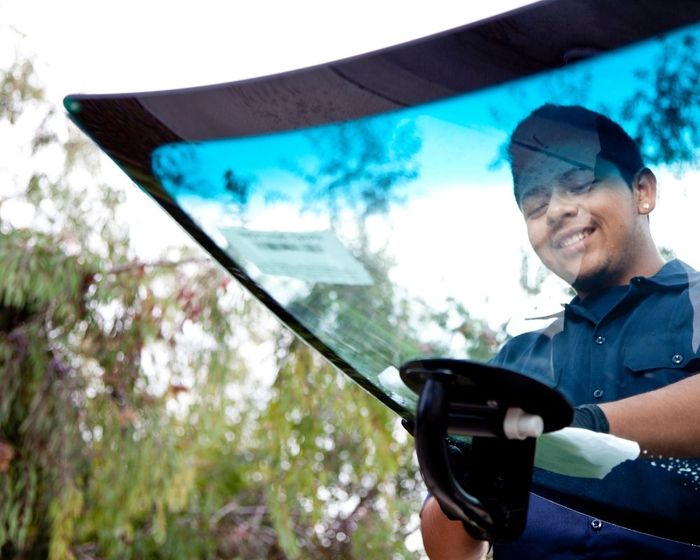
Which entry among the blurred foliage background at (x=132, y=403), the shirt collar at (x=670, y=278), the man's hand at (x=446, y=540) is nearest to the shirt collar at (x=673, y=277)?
the shirt collar at (x=670, y=278)

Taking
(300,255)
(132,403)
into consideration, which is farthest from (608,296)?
(132,403)

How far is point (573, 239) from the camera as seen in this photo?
740mm

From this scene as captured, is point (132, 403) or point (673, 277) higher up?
point (673, 277)

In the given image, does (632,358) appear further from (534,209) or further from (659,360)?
(534,209)

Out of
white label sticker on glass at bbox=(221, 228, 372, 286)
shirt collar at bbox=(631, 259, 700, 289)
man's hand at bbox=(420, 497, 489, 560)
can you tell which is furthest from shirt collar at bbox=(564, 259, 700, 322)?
man's hand at bbox=(420, 497, 489, 560)

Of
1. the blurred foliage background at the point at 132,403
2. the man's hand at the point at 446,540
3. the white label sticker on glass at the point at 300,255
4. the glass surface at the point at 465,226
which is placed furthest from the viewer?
the blurred foliage background at the point at 132,403

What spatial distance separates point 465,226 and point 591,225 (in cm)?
10

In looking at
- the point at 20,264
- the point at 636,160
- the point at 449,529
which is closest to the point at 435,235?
the point at 636,160

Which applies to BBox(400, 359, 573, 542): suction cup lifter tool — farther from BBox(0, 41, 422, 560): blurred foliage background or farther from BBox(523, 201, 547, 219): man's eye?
BBox(0, 41, 422, 560): blurred foliage background

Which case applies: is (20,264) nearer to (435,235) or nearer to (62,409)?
(62,409)

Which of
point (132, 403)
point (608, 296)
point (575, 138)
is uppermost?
point (575, 138)

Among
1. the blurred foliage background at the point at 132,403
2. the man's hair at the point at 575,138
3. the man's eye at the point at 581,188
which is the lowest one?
the blurred foliage background at the point at 132,403

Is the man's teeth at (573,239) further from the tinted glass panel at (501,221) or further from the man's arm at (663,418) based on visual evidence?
the man's arm at (663,418)

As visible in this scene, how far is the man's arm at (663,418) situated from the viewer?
0.72 metres
